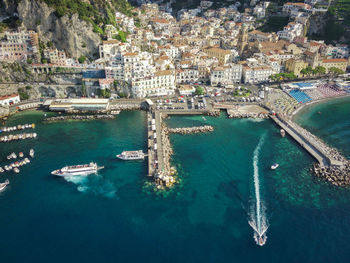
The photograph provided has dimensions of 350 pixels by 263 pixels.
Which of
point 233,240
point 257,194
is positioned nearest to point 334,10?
point 257,194

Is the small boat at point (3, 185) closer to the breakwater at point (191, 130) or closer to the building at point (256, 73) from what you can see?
the breakwater at point (191, 130)

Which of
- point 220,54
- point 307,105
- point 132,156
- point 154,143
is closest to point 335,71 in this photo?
point 307,105

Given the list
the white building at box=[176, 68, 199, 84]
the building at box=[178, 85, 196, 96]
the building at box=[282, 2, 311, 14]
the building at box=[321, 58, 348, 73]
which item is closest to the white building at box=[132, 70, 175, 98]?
the building at box=[178, 85, 196, 96]

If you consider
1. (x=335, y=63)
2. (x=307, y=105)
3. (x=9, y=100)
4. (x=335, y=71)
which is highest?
(x=335, y=63)

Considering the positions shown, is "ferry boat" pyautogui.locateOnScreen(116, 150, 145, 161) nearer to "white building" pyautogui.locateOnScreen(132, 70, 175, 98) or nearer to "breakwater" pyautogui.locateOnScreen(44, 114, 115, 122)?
"breakwater" pyautogui.locateOnScreen(44, 114, 115, 122)

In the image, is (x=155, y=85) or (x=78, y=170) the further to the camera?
(x=155, y=85)

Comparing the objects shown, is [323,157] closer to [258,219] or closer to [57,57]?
[258,219]
